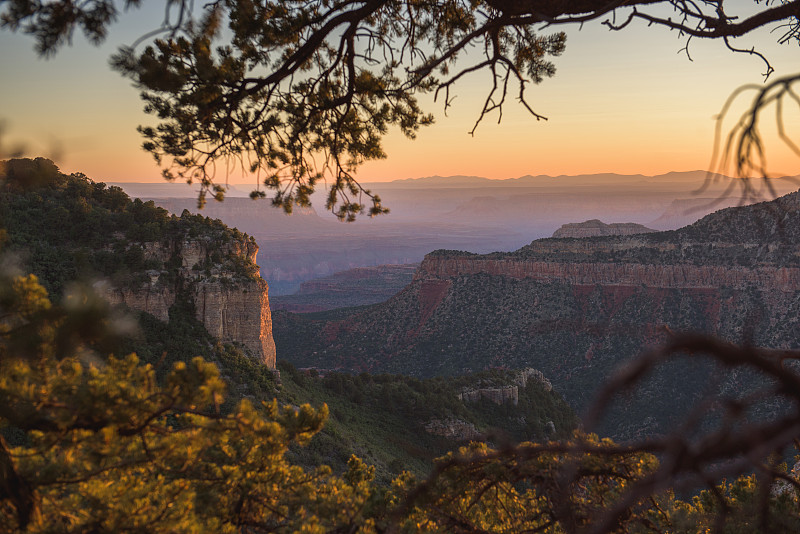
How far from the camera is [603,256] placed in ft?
212

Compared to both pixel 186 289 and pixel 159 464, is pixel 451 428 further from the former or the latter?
pixel 159 464

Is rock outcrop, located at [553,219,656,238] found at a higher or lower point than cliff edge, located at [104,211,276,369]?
higher

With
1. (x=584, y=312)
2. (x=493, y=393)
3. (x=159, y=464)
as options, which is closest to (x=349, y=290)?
(x=584, y=312)

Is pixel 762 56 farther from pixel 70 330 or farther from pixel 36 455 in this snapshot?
pixel 36 455

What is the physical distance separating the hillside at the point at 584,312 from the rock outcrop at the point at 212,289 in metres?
27.8

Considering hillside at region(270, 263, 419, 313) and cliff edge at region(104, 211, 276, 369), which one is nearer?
cliff edge at region(104, 211, 276, 369)

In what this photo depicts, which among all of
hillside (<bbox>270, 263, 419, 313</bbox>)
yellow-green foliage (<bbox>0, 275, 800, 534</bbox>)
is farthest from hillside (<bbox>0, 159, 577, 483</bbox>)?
hillside (<bbox>270, 263, 419, 313</bbox>)

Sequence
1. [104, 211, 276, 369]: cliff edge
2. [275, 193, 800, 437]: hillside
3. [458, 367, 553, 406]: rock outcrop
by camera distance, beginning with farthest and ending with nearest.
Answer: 1. [275, 193, 800, 437]: hillside
2. [458, 367, 553, 406]: rock outcrop
3. [104, 211, 276, 369]: cliff edge

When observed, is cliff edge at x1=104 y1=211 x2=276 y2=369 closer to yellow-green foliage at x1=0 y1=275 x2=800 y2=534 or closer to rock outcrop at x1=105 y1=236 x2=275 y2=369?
rock outcrop at x1=105 y1=236 x2=275 y2=369

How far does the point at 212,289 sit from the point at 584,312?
4607cm

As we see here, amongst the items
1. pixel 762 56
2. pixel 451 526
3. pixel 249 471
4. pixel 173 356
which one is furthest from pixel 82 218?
pixel 762 56

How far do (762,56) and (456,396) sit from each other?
105 ft

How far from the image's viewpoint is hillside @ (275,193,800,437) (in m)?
45.9

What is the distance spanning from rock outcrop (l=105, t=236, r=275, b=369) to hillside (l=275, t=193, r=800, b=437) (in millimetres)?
27791
